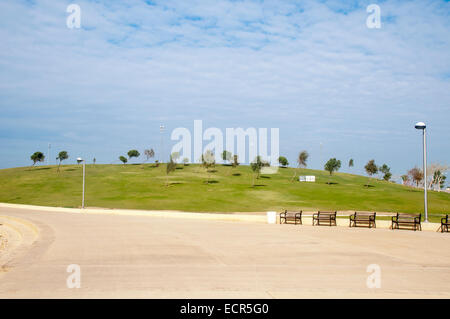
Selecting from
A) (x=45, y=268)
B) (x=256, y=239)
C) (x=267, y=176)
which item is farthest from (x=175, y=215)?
(x=267, y=176)

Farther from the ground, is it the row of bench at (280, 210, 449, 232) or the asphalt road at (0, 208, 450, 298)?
the asphalt road at (0, 208, 450, 298)

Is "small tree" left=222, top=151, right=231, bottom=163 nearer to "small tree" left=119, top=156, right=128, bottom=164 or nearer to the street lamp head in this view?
"small tree" left=119, top=156, right=128, bottom=164

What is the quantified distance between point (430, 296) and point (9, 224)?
24905 mm

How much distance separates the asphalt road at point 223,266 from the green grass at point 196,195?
40749 mm

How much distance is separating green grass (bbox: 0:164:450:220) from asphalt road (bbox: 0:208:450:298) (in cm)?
4075

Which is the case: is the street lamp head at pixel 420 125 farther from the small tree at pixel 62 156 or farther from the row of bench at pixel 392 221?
the small tree at pixel 62 156

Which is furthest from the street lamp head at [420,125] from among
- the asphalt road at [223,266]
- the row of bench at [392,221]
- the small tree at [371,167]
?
the small tree at [371,167]

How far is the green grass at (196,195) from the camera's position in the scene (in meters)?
61.3

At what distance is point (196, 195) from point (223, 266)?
201 feet

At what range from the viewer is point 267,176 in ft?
351

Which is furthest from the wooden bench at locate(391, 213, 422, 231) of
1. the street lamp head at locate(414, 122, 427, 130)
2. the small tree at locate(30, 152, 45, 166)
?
the small tree at locate(30, 152, 45, 166)

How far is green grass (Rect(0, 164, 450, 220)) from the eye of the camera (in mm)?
61344

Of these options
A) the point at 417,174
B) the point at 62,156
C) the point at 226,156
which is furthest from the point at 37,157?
the point at 417,174

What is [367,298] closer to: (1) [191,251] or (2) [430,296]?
(2) [430,296]
